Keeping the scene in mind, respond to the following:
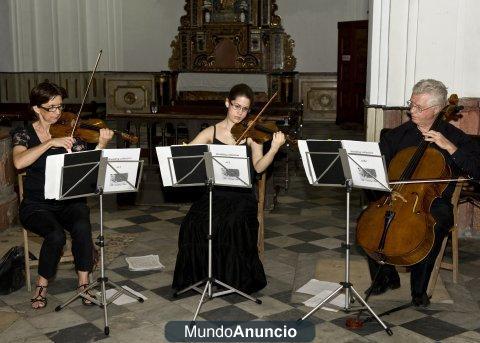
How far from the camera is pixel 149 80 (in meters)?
14.9

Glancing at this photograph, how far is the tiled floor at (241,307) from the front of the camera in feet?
12.8

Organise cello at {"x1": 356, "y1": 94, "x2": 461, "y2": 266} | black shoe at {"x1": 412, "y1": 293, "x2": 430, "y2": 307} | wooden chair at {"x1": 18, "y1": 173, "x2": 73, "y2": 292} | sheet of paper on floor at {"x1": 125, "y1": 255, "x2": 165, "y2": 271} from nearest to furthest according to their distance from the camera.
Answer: cello at {"x1": 356, "y1": 94, "x2": 461, "y2": 266} < black shoe at {"x1": 412, "y1": 293, "x2": 430, "y2": 307} < wooden chair at {"x1": 18, "y1": 173, "x2": 73, "y2": 292} < sheet of paper on floor at {"x1": 125, "y1": 255, "x2": 165, "y2": 271}

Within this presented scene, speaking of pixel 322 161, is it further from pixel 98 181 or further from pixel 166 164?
pixel 98 181

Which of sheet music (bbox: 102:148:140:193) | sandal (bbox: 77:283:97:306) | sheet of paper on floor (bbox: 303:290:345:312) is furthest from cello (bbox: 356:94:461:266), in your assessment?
sandal (bbox: 77:283:97:306)

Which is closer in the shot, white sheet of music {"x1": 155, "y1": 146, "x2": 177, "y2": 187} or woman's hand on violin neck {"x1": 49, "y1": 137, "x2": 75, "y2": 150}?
white sheet of music {"x1": 155, "y1": 146, "x2": 177, "y2": 187}

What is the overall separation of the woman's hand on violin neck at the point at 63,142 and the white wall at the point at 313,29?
11105 mm

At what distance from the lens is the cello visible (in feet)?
12.6

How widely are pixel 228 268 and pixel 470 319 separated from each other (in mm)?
1587

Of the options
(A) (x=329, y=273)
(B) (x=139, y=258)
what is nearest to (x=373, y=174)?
(A) (x=329, y=273)

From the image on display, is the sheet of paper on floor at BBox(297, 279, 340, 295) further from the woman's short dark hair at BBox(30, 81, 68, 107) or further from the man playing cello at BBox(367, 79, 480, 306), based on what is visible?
the woman's short dark hair at BBox(30, 81, 68, 107)

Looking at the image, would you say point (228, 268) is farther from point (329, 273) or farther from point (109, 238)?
point (109, 238)

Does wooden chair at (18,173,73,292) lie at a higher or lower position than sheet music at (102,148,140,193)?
lower

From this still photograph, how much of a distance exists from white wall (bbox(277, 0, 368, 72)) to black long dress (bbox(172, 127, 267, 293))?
1065 centimetres

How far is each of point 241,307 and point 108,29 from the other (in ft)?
38.6
